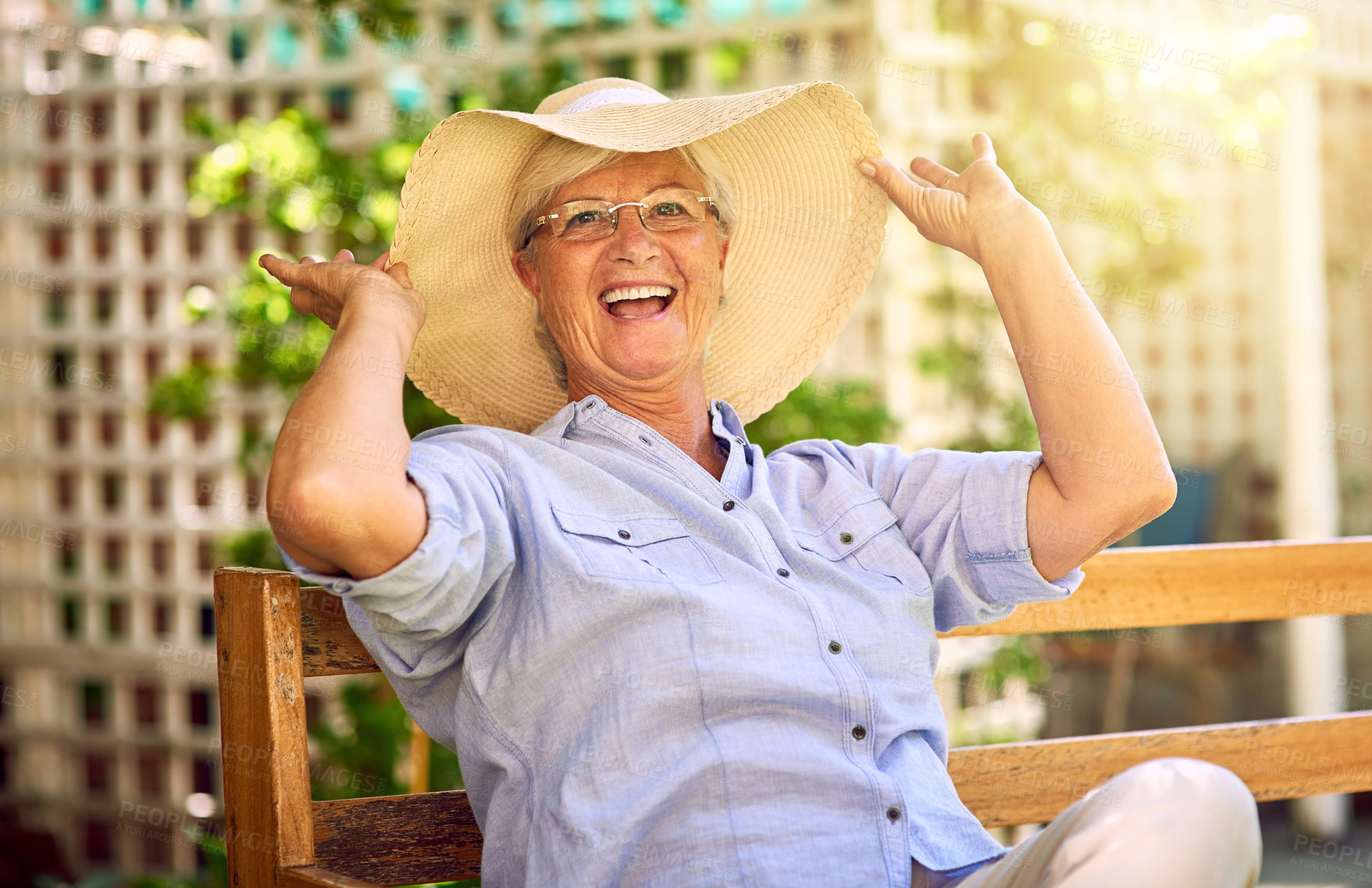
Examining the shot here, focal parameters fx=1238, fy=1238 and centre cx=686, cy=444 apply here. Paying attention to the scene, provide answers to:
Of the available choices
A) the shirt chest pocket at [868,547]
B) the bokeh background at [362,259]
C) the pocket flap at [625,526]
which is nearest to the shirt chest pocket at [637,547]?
the pocket flap at [625,526]

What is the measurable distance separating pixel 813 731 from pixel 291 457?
69cm

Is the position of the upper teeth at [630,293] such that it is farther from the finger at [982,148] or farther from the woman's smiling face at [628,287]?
the finger at [982,148]

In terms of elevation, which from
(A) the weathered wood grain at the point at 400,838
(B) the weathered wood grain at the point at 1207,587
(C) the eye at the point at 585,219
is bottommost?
(A) the weathered wood grain at the point at 400,838

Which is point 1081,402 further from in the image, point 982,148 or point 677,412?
point 677,412

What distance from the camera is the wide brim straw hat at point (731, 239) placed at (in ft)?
5.70

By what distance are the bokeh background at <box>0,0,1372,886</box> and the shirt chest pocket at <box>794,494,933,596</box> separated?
140 centimetres

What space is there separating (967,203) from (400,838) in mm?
1183

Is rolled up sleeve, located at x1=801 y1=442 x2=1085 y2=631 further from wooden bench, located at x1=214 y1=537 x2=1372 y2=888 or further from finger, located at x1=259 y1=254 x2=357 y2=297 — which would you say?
finger, located at x1=259 y1=254 x2=357 y2=297

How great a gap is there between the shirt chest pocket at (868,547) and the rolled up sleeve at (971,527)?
0.03 metres

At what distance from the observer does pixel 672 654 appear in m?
1.47

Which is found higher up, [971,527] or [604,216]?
[604,216]

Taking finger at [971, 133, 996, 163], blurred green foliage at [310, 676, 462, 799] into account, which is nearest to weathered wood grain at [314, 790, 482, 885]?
finger at [971, 133, 996, 163]

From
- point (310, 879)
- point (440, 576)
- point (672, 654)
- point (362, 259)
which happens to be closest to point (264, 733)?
point (310, 879)

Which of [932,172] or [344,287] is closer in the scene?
[344,287]
